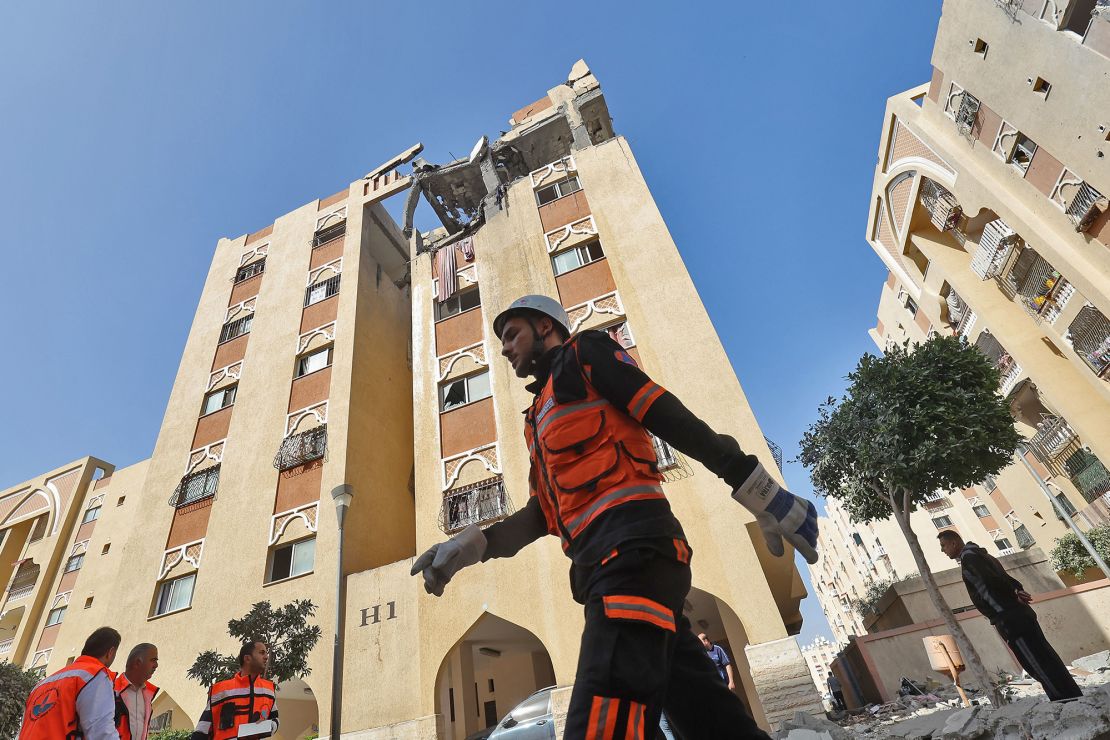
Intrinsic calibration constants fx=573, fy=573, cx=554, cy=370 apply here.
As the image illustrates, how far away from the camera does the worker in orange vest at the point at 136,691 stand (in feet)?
16.0

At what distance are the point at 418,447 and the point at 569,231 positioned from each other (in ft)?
27.7

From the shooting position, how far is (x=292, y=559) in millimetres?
15828

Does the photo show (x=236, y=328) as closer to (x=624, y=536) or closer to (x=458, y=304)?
(x=458, y=304)

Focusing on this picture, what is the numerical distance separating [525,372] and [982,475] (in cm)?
1536

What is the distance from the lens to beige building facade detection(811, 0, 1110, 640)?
15.6 m

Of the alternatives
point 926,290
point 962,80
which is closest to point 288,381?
point 962,80

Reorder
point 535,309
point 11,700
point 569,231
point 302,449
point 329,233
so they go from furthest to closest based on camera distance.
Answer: point 329,233 < point 569,231 < point 302,449 < point 11,700 < point 535,309

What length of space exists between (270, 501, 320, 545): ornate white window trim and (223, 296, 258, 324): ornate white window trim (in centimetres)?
1050

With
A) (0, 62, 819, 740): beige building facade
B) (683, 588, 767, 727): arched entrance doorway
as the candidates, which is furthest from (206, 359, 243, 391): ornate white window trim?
(683, 588, 767, 727): arched entrance doorway

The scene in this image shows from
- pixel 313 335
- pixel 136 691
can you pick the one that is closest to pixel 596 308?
pixel 313 335

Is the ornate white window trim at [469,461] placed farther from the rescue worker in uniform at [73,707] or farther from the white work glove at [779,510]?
the white work glove at [779,510]

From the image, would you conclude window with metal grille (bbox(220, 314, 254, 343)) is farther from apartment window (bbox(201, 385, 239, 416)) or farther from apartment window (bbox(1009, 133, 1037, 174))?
apartment window (bbox(1009, 133, 1037, 174))

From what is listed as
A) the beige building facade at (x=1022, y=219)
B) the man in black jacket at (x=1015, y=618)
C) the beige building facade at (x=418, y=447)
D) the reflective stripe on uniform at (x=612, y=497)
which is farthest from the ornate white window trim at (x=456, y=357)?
the reflective stripe on uniform at (x=612, y=497)

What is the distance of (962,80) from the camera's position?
19.8m
